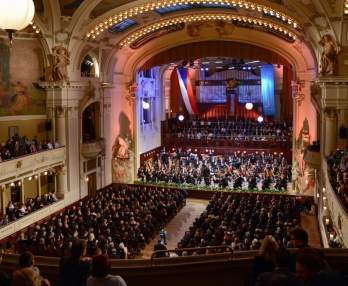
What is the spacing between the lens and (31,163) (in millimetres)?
19000

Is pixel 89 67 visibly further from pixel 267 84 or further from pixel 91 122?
pixel 267 84

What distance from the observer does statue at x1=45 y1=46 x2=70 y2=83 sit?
811 inches

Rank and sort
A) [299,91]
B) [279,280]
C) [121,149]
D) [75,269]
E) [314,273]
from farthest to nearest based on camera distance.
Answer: [121,149]
[299,91]
[75,269]
[314,273]
[279,280]

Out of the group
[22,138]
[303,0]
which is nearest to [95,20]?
[22,138]

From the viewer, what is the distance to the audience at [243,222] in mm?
14336

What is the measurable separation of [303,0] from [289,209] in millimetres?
8482

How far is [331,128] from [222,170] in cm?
1047

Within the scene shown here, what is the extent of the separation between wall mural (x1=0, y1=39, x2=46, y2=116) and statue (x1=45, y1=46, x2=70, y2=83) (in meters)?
0.77

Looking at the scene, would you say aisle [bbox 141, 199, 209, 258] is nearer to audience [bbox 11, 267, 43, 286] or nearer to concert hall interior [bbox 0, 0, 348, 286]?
concert hall interior [bbox 0, 0, 348, 286]

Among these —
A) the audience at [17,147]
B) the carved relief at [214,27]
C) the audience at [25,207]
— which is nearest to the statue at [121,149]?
the audience at [25,207]

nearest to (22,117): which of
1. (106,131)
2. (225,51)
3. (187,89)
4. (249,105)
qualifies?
(106,131)

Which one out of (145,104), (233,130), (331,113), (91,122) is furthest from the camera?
(233,130)

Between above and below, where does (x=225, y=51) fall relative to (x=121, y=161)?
above

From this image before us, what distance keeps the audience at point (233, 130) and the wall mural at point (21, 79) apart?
13635 millimetres
